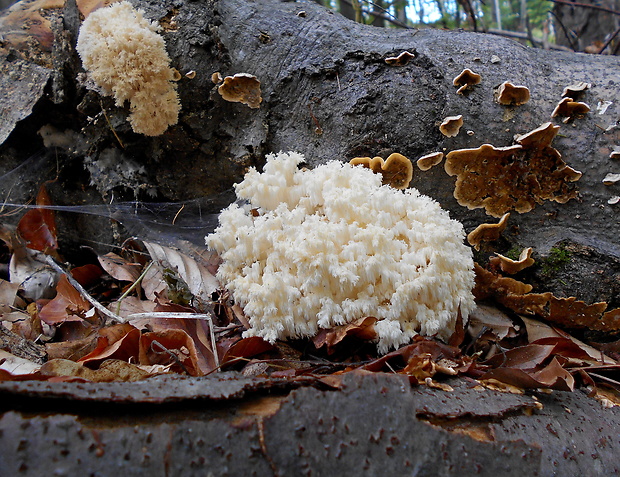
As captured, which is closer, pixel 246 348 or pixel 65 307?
pixel 246 348

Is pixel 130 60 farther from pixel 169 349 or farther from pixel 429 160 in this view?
pixel 429 160

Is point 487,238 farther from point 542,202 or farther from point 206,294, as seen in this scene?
point 206,294

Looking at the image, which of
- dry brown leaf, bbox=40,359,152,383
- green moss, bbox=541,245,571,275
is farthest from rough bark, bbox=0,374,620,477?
green moss, bbox=541,245,571,275

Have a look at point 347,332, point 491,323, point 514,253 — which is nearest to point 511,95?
point 514,253

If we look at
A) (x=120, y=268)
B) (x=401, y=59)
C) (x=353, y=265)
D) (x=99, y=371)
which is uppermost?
(x=401, y=59)

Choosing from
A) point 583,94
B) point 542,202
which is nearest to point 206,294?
point 542,202

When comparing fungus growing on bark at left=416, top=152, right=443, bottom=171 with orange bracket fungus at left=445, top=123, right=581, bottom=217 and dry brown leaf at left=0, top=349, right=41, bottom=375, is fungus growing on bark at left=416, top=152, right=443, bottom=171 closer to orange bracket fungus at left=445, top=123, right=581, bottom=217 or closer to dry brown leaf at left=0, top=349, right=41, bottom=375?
orange bracket fungus at left=445, top=123, right=581, bottom=217
